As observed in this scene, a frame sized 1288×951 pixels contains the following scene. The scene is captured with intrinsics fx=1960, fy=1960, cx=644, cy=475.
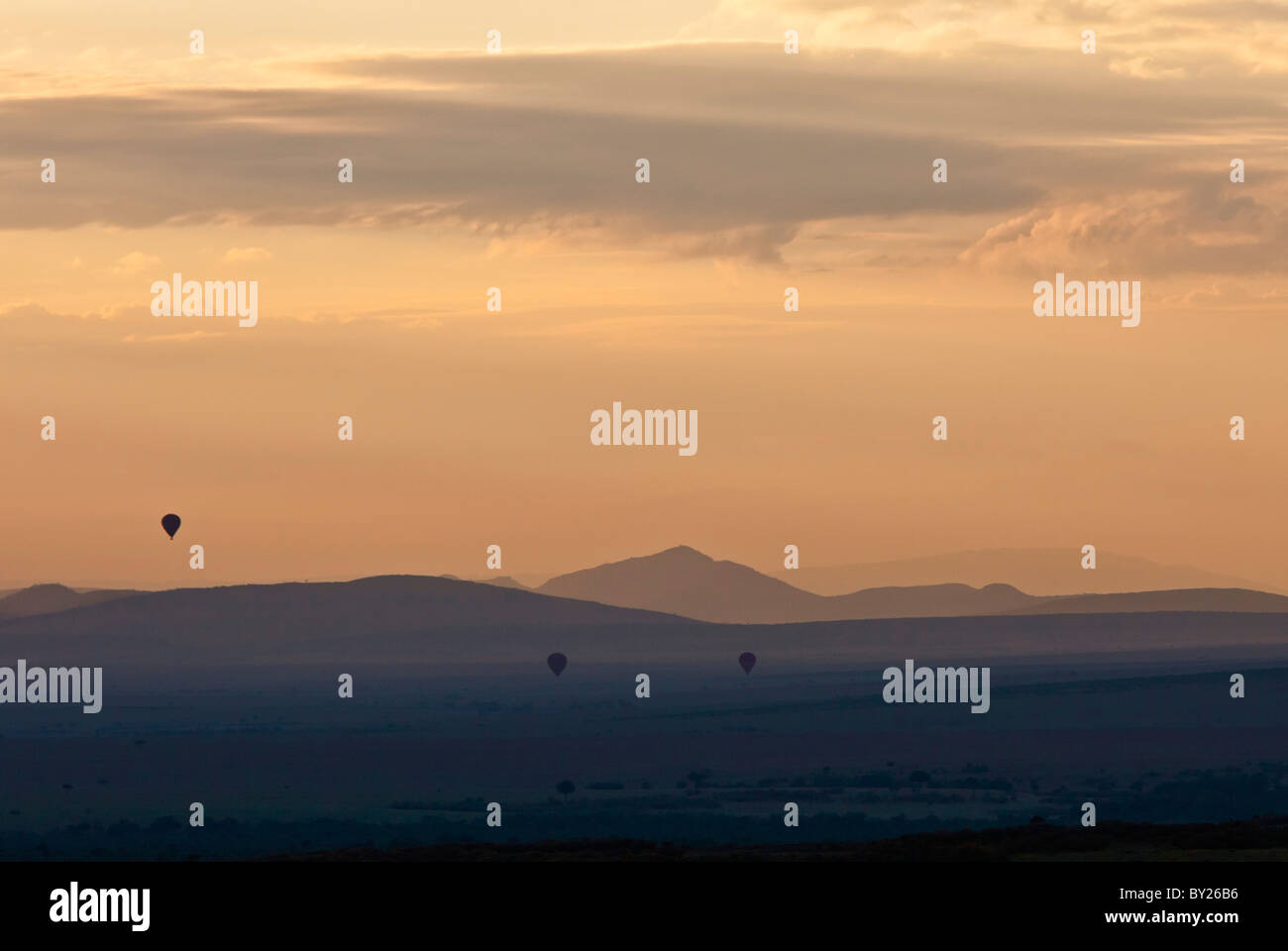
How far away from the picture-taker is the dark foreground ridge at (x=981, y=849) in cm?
3978

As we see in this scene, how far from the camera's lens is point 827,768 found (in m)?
111

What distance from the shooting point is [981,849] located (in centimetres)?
4334

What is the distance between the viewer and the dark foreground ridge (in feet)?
131

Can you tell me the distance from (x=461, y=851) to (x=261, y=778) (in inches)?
2342

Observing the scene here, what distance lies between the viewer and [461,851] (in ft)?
161
